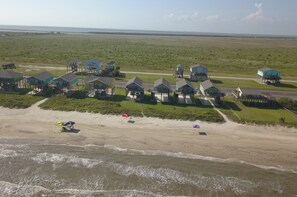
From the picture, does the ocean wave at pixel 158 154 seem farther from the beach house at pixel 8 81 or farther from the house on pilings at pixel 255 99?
the beach house at pixel 8 81

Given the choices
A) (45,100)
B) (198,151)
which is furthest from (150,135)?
(45,100)

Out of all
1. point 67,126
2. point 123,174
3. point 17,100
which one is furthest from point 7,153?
point 17,100

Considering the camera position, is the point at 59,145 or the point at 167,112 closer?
the point at 59,145

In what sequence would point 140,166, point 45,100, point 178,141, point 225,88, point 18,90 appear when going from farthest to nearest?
1. point 225,88
2. point 18,90
3. point 45,100
4. point 178,141
5. point 140,166

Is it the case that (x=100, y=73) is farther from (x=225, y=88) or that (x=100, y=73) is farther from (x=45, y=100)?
(x=225, y=88)

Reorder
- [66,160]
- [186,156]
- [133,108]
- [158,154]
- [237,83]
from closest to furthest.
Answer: [66,160]
[186,156]
[158,154]
[133,108]
[237,83]

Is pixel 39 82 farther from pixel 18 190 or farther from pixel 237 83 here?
pixel 237 83

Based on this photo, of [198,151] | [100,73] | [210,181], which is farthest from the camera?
[100,73]
